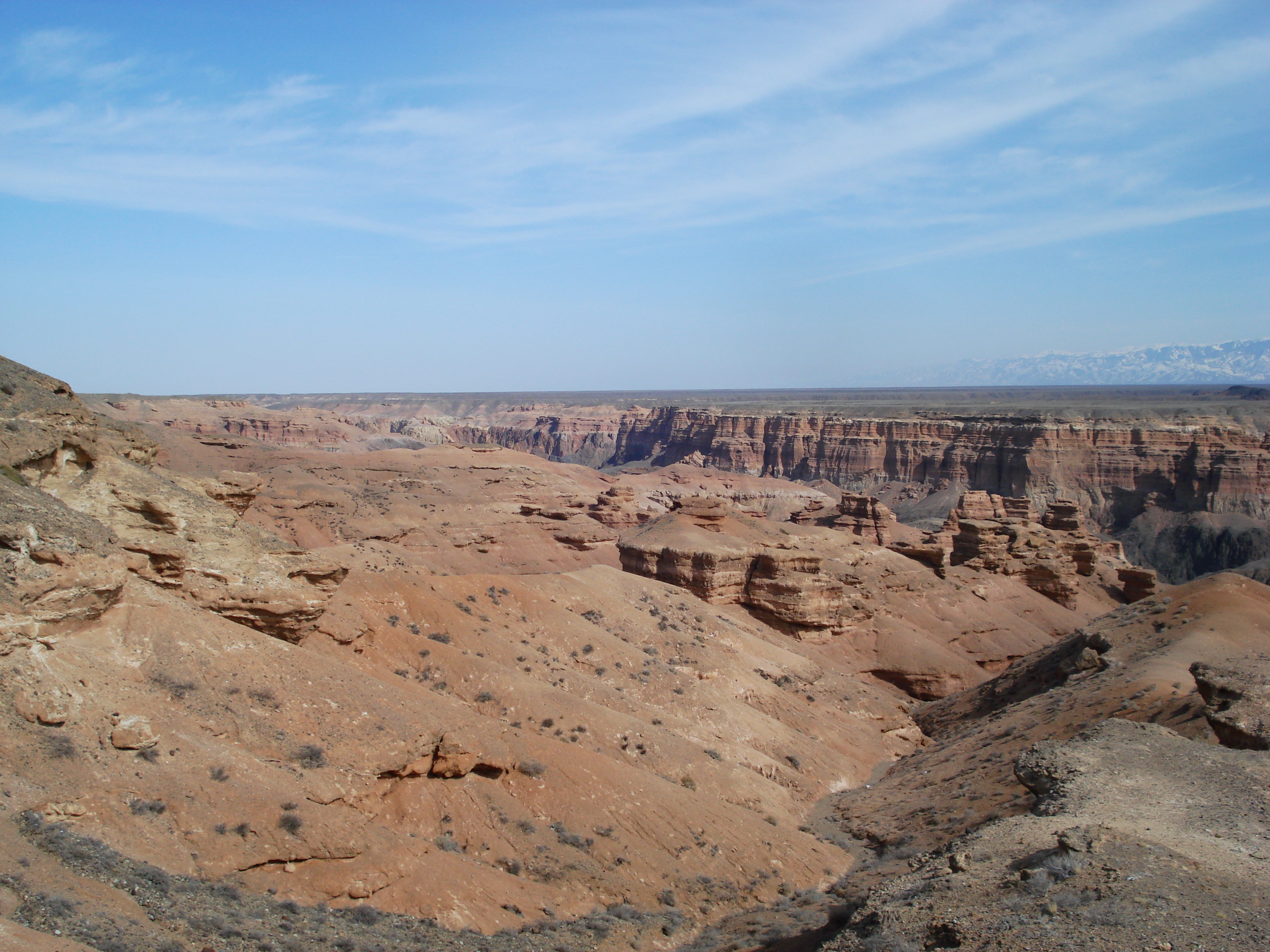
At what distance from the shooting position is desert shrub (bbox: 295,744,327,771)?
13.1m

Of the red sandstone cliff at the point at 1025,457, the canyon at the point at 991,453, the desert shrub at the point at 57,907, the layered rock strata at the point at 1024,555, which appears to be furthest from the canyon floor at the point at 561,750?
the red sandstone cliff at the point at 1025,457

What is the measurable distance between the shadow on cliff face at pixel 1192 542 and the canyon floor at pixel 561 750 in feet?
177

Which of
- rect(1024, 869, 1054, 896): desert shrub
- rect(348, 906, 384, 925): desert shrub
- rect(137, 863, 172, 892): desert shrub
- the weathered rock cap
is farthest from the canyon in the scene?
rect(1024, 869, 1054, 896): desert shrub

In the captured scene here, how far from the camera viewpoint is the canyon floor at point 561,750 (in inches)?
405

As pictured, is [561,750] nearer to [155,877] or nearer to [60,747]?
[155,877]

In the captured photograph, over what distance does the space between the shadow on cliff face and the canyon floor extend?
53882 mm

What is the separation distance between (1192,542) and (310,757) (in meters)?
92.3

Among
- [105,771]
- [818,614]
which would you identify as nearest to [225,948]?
[105,771]

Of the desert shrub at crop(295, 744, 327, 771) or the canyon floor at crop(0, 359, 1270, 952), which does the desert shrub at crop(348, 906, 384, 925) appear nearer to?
the canyon floor at crop(0, 359, 1270, 952)

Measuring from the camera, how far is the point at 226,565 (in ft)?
51.3

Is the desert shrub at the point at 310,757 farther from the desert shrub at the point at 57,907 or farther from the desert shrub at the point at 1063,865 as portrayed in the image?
the desert shrub at the point at 1063,865

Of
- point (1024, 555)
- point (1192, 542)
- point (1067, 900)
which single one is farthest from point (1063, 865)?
point (1192, 542)

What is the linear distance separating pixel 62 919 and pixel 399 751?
22.4 ft

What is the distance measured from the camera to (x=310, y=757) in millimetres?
13242
